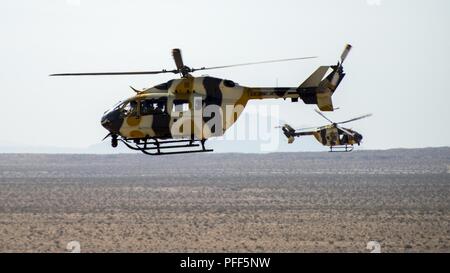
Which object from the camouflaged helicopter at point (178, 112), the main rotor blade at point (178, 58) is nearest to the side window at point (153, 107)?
the camouflaged helicopter at point (178, 112)

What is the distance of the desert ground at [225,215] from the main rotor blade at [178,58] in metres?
29.8

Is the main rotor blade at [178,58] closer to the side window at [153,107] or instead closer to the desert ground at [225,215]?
the side window at [153,107]

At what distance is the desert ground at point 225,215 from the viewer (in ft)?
219

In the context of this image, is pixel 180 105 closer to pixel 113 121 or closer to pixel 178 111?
pixel 178 111

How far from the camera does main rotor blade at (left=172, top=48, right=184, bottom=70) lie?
33094mm

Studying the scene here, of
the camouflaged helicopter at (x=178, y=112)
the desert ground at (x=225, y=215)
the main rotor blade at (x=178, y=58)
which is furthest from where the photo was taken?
the desert ground at (x=225, y=215)

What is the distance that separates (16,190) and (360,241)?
62.1m

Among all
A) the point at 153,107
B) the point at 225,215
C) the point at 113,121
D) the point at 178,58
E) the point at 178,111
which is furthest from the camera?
the point at 225,215

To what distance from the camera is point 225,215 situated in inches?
3292

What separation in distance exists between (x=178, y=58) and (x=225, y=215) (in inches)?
1991

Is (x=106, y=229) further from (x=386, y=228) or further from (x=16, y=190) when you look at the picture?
(x=16, y=190)

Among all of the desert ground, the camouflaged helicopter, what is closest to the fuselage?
the camouflaged helicopter

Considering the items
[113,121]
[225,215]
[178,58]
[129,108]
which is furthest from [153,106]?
[225,215]
